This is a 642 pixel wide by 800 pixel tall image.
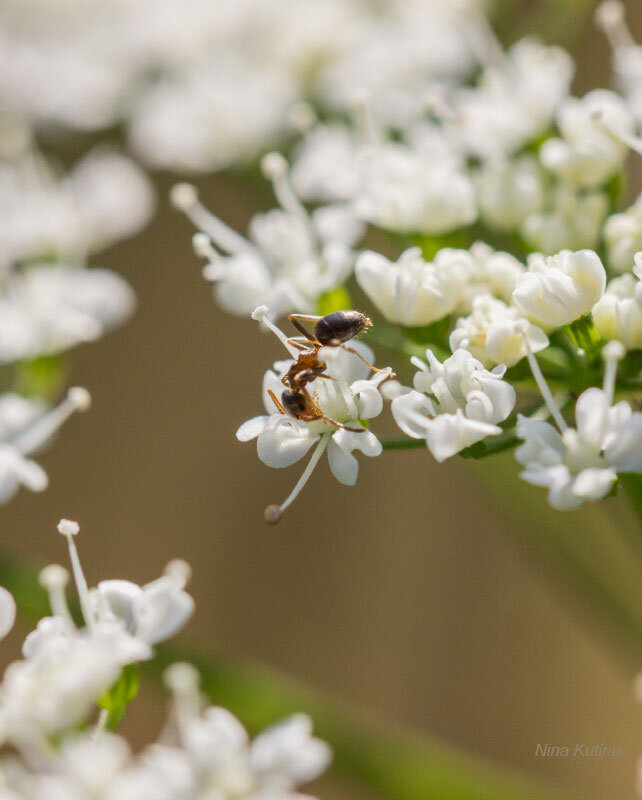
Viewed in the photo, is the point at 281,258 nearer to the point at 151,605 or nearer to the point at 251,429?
the point at 251,429

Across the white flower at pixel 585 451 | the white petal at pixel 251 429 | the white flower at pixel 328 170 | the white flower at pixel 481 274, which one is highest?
the white flower at pixel 328 170

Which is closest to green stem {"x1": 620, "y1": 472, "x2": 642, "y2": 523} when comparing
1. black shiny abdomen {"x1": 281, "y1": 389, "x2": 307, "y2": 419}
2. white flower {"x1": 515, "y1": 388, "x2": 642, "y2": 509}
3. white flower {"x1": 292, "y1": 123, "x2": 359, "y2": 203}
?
white flower {"x1": 515, "y1": 388, "x2": 642, "y2": 509}

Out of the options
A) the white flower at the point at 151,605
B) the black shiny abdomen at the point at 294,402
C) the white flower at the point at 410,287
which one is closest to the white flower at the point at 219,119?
the white flower at the point at 410,287

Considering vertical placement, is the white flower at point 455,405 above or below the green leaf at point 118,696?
above

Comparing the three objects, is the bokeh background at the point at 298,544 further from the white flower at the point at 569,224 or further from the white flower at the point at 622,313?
the white flower at the point at 622,313

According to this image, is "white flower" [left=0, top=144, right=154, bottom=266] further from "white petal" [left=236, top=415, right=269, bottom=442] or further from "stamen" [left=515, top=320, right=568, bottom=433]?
"stamen" [left=515, top=320, right=568, bottom=433]

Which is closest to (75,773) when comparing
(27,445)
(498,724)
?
(27,445)

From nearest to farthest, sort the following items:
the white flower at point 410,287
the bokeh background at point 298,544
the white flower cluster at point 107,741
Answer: the white flower cluster at point 107,741 → the white flower at point 410,287 → the bokeh background at point 298,544
